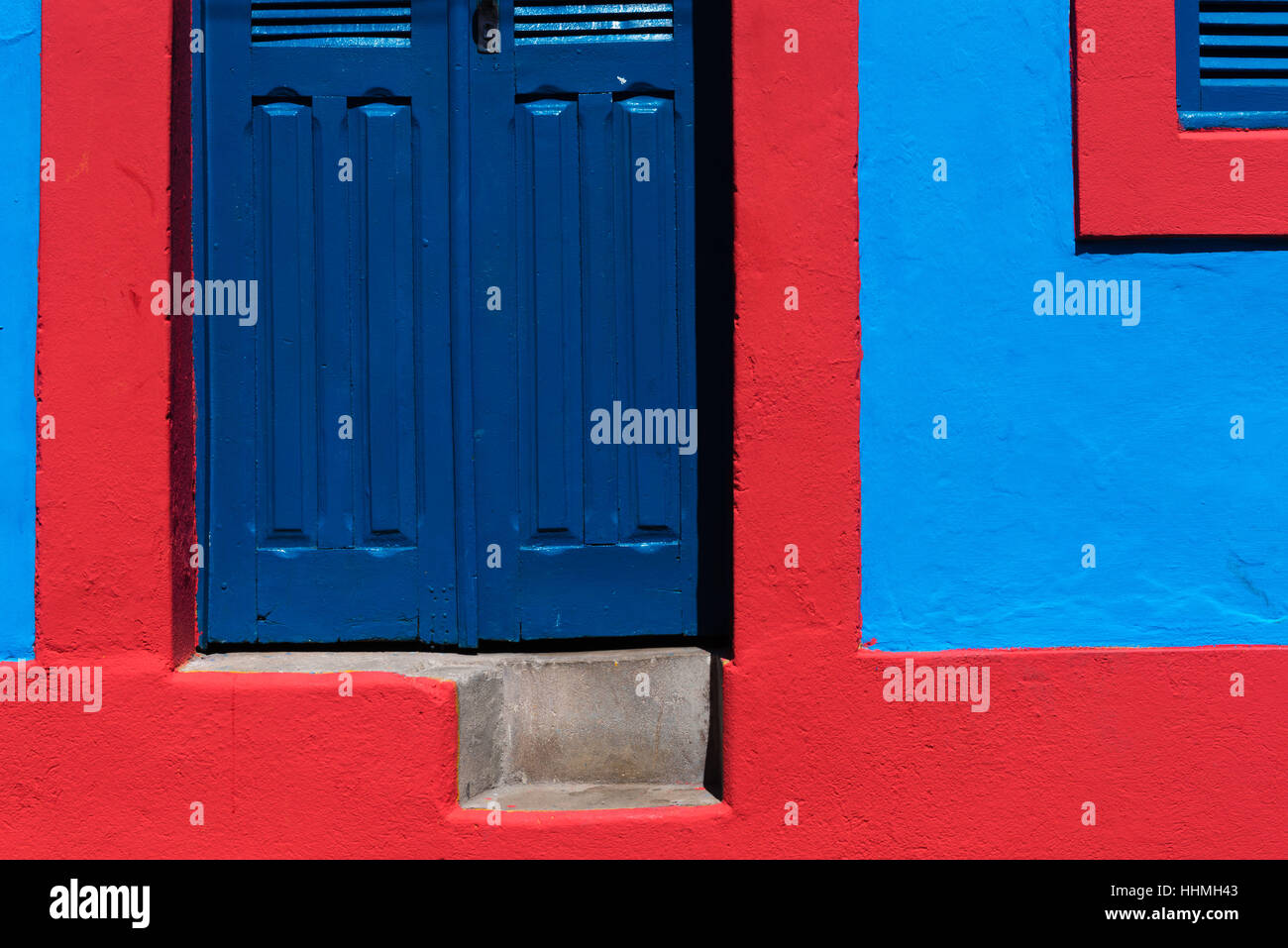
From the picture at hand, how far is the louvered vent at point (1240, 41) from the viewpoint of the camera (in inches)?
123

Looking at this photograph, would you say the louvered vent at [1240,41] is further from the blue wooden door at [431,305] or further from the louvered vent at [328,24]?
the louvered vent at [328,24]

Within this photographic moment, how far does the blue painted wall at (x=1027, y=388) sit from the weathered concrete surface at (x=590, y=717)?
652 mm

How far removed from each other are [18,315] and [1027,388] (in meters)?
3.17

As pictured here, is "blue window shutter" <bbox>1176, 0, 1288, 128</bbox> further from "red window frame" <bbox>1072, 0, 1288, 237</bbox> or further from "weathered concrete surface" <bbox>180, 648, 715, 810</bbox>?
"weathered concrete surface" <bbox>180, 648, 715, 810</bbox>

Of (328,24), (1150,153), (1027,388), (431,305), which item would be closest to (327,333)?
(431,305)

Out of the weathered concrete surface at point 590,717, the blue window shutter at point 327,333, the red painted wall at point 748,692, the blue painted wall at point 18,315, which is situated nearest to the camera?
the red painted wall at point 748,692

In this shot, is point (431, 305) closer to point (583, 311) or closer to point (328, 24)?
point (583, 311)

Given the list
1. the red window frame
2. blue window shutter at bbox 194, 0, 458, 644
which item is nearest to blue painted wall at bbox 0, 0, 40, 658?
blue window shutter at bbox 194, 0, 458, 644

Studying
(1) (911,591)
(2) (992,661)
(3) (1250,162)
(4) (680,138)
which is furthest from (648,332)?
(3) (1250,162)

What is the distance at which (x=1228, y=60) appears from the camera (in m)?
3.14

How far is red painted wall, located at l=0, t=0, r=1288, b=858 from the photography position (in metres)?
2.96

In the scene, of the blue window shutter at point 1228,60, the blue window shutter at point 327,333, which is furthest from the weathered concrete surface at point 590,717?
the blue window shutter at point 1228,60
